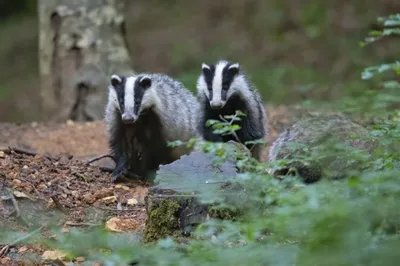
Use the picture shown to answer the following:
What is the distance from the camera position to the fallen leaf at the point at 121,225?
4973mm

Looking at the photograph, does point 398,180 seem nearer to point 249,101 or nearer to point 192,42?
point 249,101

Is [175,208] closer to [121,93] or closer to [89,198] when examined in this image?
[89,198]

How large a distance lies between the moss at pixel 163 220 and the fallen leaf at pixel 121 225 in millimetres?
460

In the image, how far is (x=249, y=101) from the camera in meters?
7.18

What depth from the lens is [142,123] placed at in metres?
7.00

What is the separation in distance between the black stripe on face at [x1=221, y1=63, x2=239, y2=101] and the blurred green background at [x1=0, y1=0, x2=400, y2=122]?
613 cm

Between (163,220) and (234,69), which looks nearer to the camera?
(163,220)

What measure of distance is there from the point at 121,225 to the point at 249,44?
10.7 meters

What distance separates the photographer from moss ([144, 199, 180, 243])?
451 centimetres

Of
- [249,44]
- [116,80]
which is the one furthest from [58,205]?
[249,44]

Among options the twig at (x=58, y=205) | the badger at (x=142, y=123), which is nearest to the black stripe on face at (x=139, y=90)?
the badger at (x=142, y=123)

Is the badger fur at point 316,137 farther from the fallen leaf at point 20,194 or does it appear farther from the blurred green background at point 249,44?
the blurred green background at point 249,44

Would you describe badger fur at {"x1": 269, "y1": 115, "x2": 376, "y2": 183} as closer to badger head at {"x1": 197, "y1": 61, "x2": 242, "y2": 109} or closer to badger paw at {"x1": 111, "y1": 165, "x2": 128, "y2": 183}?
badger head at {"x1": 197, "y1": 61, "x2": 242, "y2": 109}

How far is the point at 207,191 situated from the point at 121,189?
103 inches
